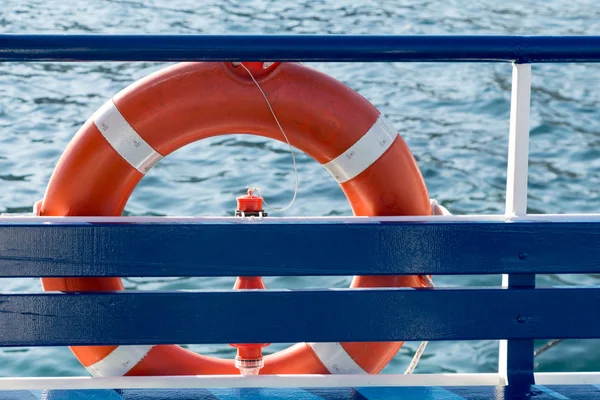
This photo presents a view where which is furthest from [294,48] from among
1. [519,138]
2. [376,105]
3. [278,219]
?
[376,105]

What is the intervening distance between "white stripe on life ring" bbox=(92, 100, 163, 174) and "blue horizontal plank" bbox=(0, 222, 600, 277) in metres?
0.30

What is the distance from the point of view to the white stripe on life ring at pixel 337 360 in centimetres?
204

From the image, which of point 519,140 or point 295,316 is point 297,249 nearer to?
point 295,316

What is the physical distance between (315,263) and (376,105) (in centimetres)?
495

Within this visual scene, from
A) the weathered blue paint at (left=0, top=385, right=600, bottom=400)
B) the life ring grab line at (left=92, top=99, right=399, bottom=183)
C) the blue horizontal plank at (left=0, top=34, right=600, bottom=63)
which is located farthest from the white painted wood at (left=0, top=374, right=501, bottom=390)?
the blue horizontal plank at (left=0, top=34, right=600, bottom=63)

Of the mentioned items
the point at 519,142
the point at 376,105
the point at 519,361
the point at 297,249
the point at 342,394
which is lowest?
the point at 342,394

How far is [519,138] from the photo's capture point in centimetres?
174

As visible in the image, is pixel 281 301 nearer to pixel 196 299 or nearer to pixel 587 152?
pixel 196 299

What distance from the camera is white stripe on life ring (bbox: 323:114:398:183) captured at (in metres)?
1.96

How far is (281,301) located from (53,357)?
2173 millimetres

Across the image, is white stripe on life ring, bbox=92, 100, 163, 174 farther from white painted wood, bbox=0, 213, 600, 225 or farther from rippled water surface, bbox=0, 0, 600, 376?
rippled water surface, bbox=0, 0, 600, 376

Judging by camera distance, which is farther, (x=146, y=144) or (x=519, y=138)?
(x=146, y=144)

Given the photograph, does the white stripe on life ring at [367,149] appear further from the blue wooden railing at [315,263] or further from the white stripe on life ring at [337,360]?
the white stripe on life ring at [337,360]

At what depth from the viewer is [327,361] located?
2068mm
